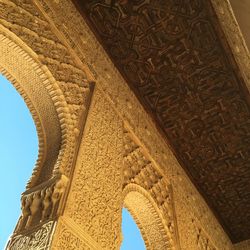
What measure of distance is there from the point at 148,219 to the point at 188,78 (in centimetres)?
138

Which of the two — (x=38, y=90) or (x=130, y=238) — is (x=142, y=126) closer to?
(x=38, y=90)

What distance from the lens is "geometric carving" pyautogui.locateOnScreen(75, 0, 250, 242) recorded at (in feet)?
9.14

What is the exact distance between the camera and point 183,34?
9.53 ft

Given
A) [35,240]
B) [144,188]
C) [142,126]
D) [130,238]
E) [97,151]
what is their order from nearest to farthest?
[35,240], [97,151], [144,188], [142,126], [130,238]

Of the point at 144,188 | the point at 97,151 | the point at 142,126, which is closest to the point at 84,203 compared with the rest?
the point at 97,151

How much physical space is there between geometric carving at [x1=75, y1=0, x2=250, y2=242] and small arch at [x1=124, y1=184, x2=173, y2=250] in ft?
3.28

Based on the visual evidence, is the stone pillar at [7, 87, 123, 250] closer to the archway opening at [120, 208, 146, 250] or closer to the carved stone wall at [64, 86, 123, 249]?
the carved stone wall at [64, 86, 123, 249]

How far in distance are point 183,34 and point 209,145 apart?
141 centimetres

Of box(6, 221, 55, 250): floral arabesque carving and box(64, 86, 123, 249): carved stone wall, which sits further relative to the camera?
box(64, 86, 123, 249): carved stone wall

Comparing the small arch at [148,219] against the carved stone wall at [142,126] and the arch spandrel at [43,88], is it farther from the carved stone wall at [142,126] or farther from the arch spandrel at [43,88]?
the arch spandrel at [43,88]

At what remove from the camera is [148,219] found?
2828 millimetres

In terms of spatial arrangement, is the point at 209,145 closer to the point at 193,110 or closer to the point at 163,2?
the point at 193,110

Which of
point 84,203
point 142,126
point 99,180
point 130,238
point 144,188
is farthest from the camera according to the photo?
point 130,238

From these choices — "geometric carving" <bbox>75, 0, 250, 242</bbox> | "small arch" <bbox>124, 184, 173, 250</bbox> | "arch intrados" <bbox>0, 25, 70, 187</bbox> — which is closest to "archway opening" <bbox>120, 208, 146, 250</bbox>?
"geometric carving" <bbox>75, 0, 250, 242</bbox>
